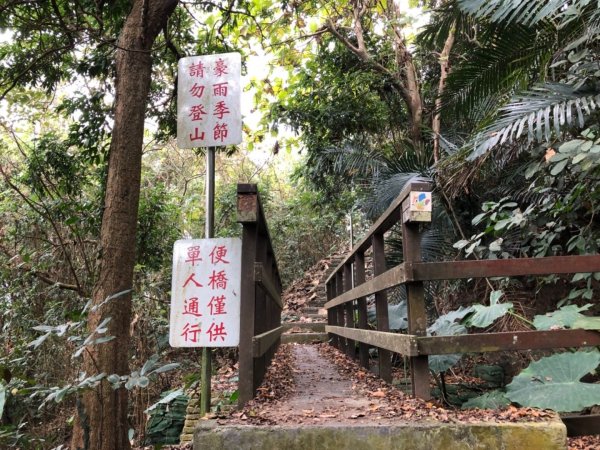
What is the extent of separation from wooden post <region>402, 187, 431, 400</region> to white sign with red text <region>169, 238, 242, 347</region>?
3.22 feet

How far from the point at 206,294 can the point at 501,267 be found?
5.58 feet

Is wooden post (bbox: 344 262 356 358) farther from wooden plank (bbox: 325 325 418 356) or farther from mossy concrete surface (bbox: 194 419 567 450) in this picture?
mossy concrete surface (bbox: 194 419 567 450)

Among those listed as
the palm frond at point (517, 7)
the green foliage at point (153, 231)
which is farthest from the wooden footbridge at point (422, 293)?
the green foliage at point (153, 231)

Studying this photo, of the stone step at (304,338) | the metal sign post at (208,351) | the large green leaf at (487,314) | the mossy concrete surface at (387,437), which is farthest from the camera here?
the stone step at (304,338)

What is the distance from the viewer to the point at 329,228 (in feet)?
54.4

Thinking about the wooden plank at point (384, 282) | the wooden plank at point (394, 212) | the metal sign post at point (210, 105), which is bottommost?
the wooden plank at point (384, 282)

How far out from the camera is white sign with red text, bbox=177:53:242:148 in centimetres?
313

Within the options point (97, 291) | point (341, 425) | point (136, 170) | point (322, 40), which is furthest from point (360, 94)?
point (341, 425)

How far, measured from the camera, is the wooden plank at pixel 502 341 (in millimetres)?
2416

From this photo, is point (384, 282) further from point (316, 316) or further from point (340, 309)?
point (316, 316)

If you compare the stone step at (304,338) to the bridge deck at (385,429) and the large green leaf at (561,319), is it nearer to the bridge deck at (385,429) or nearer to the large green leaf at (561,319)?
the large green leaf at (561,319)

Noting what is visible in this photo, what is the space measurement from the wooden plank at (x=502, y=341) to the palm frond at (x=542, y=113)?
1.79 metres

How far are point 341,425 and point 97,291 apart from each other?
2.19 meters

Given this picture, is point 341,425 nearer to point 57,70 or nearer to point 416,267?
point 416,267
